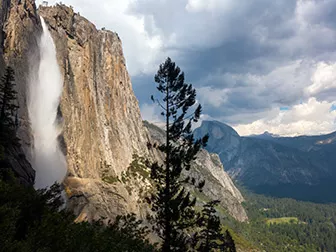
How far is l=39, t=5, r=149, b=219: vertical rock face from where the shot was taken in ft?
238

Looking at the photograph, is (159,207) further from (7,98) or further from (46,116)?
(46,116)

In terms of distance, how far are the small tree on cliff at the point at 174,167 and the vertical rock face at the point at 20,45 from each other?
123 feet

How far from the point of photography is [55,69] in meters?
84.5

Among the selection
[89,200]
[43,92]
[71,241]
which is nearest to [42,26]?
[43,92]

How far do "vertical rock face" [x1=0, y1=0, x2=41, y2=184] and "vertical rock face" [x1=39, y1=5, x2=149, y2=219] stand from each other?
51.8 feet

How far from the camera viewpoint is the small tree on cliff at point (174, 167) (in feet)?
79.2

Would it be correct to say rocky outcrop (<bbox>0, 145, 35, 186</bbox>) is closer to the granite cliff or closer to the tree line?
the tree line

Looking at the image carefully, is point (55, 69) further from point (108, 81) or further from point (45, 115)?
point (108, 81)

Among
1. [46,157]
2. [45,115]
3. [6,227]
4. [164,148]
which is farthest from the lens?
[45,115]

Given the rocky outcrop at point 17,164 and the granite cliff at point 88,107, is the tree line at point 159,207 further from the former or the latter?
the granite cliff at point 88,107

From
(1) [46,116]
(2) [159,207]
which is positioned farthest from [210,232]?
(1) [46,116]

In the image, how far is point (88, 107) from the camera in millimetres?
96250

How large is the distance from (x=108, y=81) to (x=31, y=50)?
158ft

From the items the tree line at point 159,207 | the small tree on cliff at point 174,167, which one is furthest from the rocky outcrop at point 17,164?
the small tree on cliff at point 174,167
